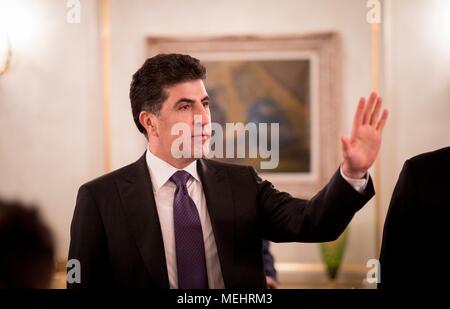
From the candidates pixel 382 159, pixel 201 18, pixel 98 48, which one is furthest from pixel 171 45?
pixel 382 159

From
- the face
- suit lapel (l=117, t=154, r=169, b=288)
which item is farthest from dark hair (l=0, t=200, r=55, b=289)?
the face

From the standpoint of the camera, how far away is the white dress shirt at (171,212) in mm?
926

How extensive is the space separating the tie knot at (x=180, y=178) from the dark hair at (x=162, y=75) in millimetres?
118

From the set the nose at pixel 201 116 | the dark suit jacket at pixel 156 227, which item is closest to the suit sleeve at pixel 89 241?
the dark suit jacket at pixel 156 227

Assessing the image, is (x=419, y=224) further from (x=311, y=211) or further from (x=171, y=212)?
(x=171, y=212)

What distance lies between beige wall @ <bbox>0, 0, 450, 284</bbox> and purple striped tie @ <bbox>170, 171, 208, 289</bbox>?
1.29 feet

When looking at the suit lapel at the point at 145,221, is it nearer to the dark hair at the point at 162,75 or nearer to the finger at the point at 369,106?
the dark hair at the point at 162,75

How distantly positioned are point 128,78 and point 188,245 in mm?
796

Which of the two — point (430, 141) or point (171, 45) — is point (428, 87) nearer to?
point (430, 141)

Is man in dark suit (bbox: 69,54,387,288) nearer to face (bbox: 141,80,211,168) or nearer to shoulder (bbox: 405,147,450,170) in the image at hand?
face (bbox: 141,80,211,168)

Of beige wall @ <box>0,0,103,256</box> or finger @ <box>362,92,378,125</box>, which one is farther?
beige wall @ <box>0,0,103,256</box>

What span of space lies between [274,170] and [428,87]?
26.4 inches

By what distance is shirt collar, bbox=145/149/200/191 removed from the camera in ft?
3.16

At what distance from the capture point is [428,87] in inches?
48.8
